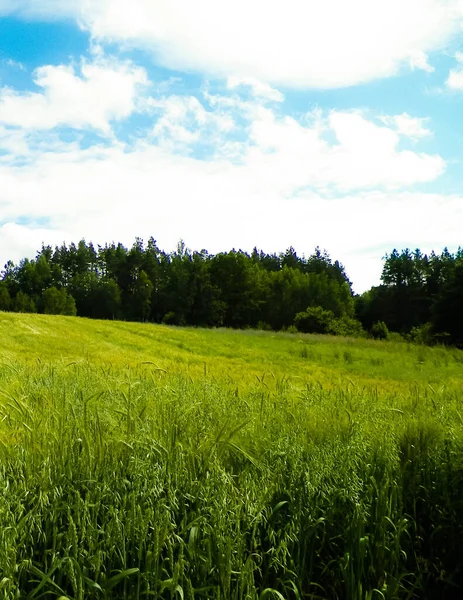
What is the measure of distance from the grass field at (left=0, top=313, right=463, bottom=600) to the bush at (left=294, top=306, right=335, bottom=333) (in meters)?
37.3

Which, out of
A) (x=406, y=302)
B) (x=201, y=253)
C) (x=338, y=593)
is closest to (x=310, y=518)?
(x=338, y=593)

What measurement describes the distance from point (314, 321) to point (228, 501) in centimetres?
4029

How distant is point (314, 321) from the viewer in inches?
1658

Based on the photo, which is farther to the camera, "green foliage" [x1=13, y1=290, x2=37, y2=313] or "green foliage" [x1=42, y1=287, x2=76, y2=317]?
"green foliage" [x1=13, y1=290, x2=37, y2=313]

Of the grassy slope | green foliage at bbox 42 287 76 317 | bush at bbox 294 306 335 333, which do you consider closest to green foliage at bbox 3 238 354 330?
green foliage at bbox 42 287 76 317

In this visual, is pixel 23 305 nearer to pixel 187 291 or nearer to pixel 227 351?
pixel 187 291

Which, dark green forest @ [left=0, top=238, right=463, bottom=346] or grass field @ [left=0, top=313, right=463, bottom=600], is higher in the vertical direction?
dark green forest @ [left=0, top=238, right=463, bottom=346]

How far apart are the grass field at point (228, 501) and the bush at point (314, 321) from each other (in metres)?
37.3

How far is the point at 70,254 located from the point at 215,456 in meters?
88.4

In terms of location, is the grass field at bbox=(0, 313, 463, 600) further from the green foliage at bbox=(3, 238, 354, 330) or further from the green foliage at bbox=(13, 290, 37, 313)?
the green foliage at bbox=(13, 290, 37, 313)

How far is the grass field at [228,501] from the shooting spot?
7.34 feet

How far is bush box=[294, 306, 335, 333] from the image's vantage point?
41.4 meters

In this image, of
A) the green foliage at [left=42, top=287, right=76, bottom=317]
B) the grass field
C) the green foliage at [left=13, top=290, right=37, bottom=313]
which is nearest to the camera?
the grass field

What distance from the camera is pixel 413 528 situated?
10.1 feet
